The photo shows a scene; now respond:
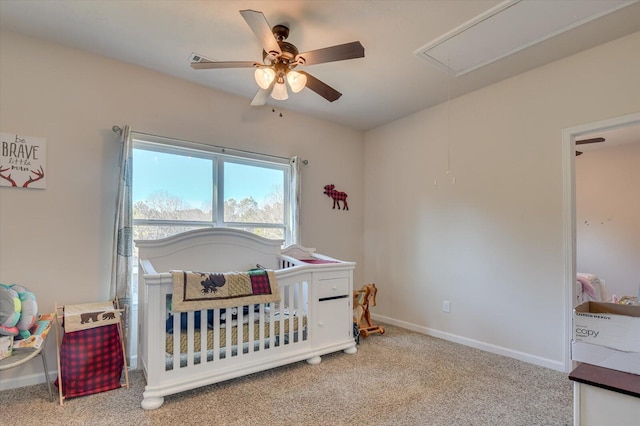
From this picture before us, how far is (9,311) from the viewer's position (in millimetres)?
1961

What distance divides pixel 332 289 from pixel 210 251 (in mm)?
1139

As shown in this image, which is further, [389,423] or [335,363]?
[335,363]

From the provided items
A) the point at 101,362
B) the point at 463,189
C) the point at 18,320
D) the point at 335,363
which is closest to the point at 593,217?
the point at 463,189

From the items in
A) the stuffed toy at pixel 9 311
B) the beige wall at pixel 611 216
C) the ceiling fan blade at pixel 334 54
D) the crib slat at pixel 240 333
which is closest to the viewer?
the ceiling fan blade at pixel 334 54

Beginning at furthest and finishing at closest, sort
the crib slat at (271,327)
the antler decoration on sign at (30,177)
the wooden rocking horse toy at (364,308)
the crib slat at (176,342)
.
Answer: the wooden rocking horse toy at (364,308) < the crib slat at (271,327) < the antler decoration on sign at (30,177) < the crib slat at (176,342)

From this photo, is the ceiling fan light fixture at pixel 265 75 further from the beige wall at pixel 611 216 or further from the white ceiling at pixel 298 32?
the beige wall at pixel 611 216

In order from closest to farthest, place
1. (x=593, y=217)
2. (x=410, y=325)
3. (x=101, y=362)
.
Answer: (x=101, y=362) < (x=410, y=325) < (x=593, y=217)

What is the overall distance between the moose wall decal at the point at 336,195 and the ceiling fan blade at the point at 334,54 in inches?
83.0

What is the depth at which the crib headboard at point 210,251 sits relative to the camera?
268 centimetres

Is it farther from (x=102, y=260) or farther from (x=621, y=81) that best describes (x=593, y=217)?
(x=102, y=260)

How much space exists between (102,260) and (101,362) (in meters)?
0.77

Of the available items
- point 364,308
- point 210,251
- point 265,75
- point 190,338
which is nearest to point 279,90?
point 265,75

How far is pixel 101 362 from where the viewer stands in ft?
7.42

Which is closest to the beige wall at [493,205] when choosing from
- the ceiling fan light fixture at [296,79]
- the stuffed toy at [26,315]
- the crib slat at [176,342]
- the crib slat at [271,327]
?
the crib slat at [271,327]
